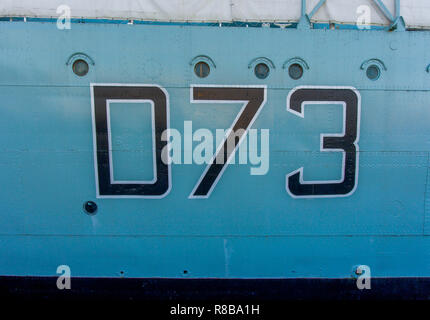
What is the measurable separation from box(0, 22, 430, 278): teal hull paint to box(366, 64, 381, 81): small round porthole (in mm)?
71

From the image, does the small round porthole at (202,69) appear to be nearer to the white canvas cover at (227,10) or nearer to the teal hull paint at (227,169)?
the teal hull paint at (227,169)

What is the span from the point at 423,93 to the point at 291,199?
1.76 m

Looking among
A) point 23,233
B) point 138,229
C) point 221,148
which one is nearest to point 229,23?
point 221,148

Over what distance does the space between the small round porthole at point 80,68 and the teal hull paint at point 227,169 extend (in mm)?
71

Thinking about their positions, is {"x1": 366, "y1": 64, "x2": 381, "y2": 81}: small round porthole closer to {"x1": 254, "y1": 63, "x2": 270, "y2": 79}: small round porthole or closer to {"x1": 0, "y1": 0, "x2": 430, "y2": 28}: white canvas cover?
{"x1": 0, "y1": 0, "x2": 430, "y2": 28}: white canvas cover

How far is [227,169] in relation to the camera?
2852 millimetres

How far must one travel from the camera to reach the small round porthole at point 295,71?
9.27ft

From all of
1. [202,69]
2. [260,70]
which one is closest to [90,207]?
[202,69]

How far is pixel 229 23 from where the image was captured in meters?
2.86

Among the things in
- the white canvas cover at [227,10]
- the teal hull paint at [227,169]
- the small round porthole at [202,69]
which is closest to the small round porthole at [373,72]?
the teal hull paint at [227,169]

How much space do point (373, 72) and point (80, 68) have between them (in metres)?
3.02

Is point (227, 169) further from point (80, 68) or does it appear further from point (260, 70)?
point (80, 68)

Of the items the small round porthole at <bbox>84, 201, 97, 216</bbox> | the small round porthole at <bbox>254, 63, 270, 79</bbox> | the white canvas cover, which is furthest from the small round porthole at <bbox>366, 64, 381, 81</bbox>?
the small round porthole at <bbox>84, 201, 97, 216</bbox>
